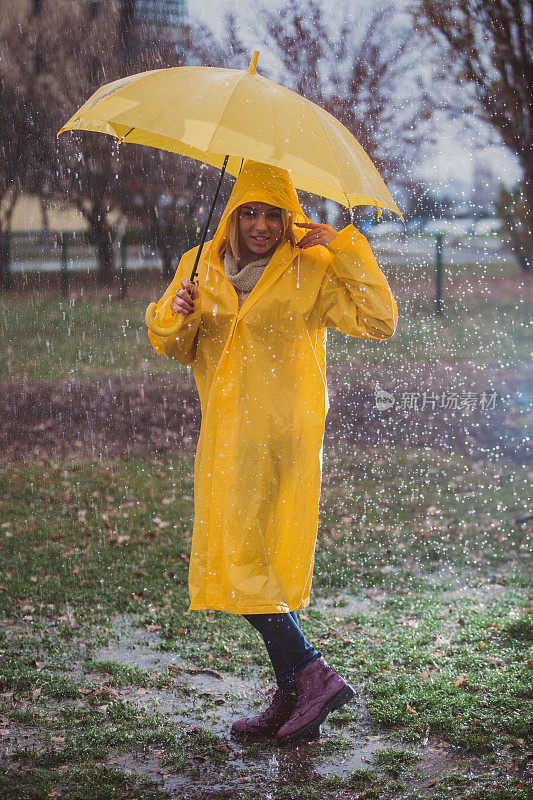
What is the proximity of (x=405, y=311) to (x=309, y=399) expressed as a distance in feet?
A: 34.1

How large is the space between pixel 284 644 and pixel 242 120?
1.87 meters

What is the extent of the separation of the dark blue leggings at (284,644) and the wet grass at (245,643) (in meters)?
0.32

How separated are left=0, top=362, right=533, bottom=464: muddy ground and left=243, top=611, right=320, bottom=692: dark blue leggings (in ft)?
21.2

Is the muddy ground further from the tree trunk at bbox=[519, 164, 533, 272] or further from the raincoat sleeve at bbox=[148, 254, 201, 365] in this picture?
the raincoat sleeve at bbox=[148, 254, 201, 365]

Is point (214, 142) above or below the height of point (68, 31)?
below

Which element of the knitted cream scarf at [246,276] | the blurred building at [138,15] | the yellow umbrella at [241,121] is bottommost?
the knitted cream scarf at [246,276]

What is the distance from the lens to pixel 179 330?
10.9 feet

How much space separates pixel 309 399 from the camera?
3361 millimetres

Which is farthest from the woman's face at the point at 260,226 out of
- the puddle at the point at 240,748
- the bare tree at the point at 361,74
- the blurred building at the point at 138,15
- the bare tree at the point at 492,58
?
the blurred building at the point at 138,15

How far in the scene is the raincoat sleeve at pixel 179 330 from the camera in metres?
3.33

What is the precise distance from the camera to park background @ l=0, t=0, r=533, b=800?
3.64 meters

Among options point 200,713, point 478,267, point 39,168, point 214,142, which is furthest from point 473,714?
point 478,267

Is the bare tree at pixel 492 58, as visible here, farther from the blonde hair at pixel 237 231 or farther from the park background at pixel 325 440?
the blonde hair at pixel 237 231

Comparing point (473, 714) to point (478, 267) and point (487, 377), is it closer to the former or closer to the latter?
point (487, 377)
